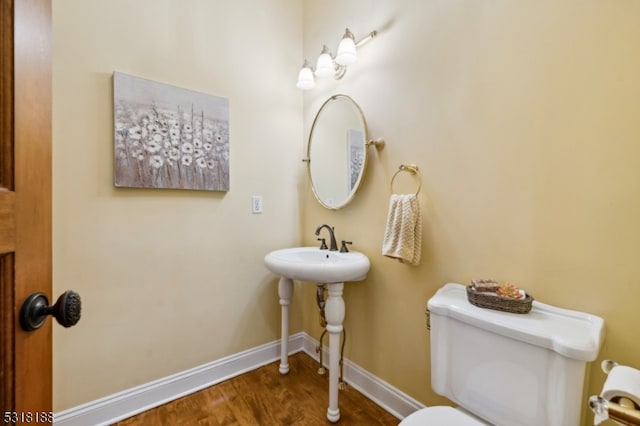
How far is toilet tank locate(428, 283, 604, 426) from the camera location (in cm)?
75

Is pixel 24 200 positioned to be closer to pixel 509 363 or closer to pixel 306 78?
pixel 509 363

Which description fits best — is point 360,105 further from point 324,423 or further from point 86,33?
point 324,423

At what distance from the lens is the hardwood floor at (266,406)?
1447 mm

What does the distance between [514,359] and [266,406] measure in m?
1.27

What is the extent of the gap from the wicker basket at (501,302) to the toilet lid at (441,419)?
345mm

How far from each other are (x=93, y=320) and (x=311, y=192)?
143 cm

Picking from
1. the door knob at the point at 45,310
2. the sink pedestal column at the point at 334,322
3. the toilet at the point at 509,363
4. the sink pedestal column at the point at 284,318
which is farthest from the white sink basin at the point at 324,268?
the door knob at the point at 45,310

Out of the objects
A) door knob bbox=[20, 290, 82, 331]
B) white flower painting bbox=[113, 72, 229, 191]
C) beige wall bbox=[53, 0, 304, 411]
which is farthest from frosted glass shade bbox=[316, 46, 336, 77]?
door knob bbox=[20, 290, 82, 331]

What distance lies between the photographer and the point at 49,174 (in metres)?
0.59

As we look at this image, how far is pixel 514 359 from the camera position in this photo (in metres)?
0.85

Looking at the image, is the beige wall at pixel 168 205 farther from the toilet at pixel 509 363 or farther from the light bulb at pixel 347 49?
the toilet at pixel 509 363

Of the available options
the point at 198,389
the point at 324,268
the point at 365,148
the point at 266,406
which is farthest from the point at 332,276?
the point at 198,389

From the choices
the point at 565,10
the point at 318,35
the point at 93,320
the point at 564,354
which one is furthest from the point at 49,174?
the point at 318,35

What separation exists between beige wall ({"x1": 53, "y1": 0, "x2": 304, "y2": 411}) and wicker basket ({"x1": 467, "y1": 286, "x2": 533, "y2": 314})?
52.8 inches
